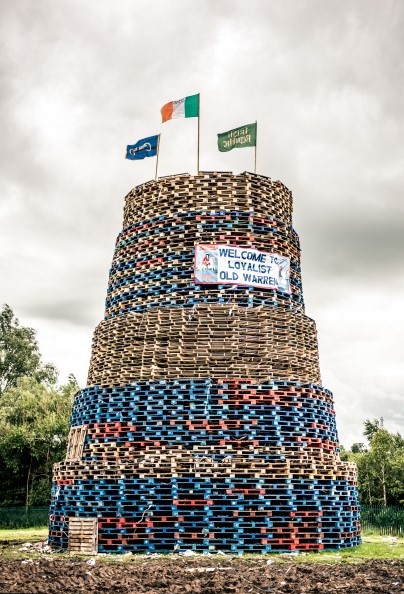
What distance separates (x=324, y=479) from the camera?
22.4 metres

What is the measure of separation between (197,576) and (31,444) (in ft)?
102

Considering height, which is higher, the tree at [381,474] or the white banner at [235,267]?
the white banner at [235,267]

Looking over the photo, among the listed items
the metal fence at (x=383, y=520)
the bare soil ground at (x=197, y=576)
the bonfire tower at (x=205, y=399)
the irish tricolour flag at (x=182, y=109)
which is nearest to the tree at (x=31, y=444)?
the bonfire tower at (x=205, y=399)

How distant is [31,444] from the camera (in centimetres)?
4403

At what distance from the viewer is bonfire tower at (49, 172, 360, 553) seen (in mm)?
21250

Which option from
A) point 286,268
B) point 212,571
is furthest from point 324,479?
point 286,268

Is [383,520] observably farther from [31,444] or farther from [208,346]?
[31,444]

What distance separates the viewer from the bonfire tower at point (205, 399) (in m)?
21.2

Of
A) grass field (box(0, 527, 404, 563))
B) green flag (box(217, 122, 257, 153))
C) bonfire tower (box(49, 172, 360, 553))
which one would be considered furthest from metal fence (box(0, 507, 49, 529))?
green flag (box(217, 122, 257, 153))

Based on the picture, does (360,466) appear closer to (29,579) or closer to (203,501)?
(203,501)

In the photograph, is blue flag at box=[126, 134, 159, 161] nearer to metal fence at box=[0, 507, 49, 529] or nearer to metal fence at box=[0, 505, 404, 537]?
metal fence at box=[0, 505, 404, 537]

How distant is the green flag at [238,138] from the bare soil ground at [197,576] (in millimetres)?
17422

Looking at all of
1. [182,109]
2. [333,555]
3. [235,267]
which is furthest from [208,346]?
[182,109]

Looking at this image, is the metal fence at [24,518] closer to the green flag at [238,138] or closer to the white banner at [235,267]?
the white banner at [235,267]
